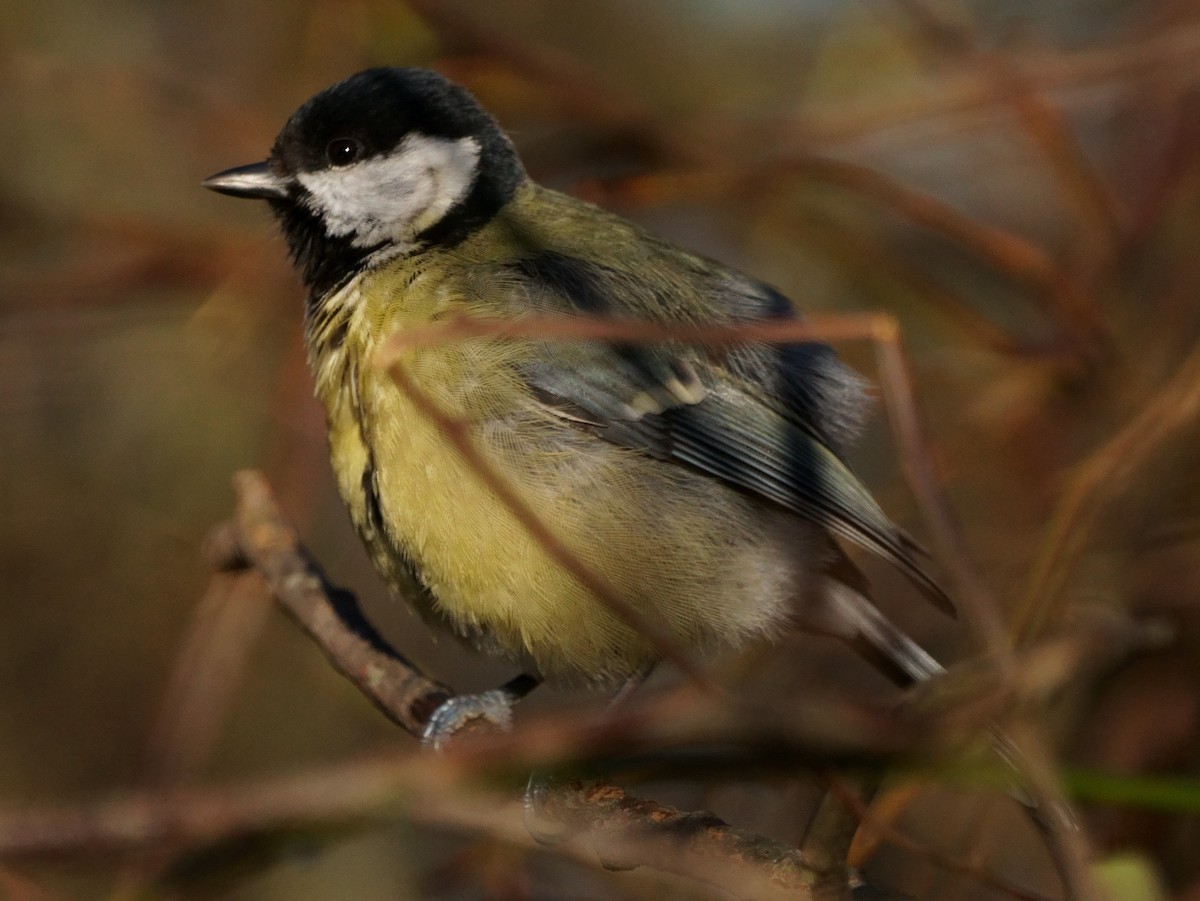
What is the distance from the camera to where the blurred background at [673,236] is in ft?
8.92

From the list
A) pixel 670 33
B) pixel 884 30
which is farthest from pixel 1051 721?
pixel 670 33

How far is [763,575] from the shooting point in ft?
8.42

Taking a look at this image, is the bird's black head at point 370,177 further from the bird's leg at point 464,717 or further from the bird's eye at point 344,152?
the bird's leg at point 464,717

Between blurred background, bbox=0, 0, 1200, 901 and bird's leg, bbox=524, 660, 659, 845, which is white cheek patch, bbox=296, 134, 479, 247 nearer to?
blurred background, bbox=0, 0, 1200, 901

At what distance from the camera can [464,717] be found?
2.46 meters

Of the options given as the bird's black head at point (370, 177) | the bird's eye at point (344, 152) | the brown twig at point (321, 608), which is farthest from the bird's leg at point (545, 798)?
the bird's eye at point (344, 152)

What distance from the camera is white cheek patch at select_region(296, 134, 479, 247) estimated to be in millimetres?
2818

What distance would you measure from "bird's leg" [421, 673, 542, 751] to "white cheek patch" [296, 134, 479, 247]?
965 mm

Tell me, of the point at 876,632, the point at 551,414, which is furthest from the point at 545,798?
the point at 876,632

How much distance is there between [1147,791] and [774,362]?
5.39ft

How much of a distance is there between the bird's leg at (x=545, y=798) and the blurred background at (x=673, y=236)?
21 cm

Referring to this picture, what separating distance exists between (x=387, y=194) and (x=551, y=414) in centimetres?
70

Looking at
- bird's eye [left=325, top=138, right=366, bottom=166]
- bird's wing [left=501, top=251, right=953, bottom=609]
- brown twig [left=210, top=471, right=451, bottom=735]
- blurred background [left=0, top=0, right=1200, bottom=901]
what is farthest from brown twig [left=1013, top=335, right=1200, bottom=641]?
bird's eye [left=325, top=138, right=366, bottom=166]

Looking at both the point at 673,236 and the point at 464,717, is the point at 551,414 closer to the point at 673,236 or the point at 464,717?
the point at 464,717
